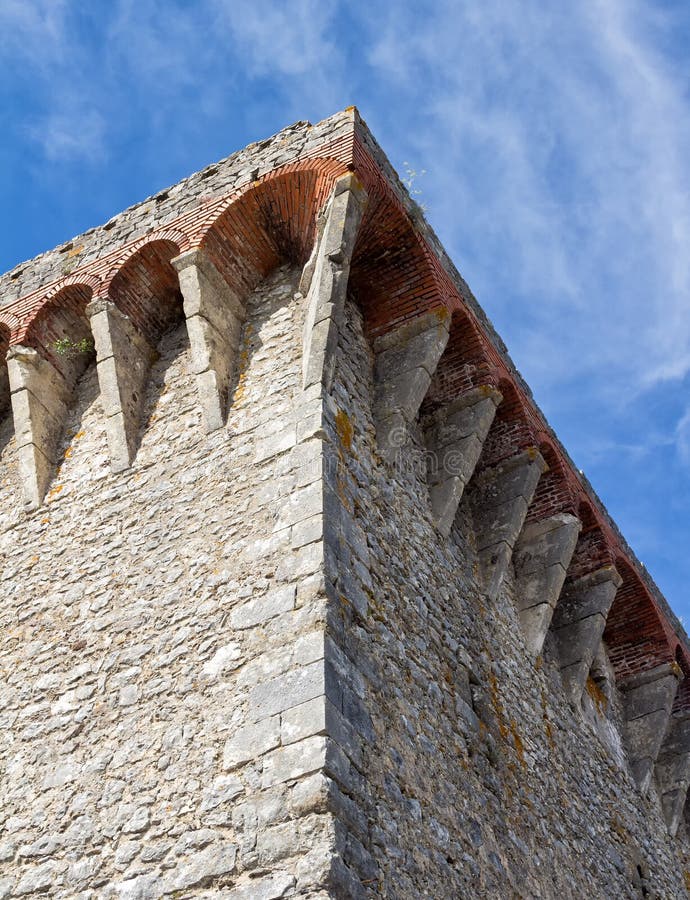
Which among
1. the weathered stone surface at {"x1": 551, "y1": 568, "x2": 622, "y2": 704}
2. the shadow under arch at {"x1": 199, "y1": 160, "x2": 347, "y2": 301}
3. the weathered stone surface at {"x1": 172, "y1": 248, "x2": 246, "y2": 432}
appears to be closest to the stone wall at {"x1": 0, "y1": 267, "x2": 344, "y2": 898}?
the weathered stone surface at {"x1": 172, "y1": 248, "x2": 246, "y2": 432}

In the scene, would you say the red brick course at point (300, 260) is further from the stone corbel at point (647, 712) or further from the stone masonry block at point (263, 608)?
the stone corbel at point (647, 712)

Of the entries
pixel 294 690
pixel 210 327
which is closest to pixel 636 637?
pixel 210 327

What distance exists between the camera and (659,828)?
9.68 meters

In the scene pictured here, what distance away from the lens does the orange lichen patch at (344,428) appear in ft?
21.9

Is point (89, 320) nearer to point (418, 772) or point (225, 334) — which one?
point (225, 334)

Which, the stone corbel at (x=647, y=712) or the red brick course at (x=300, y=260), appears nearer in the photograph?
the red brick course at (x=300, y=260)

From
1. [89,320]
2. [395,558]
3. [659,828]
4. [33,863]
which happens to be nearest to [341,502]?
[395,558]

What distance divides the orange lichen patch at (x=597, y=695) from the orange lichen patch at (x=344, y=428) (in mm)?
4091

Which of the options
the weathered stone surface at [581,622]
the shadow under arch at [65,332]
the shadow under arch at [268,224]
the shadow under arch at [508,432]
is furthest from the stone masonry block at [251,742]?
the weathered stone surface at [581,622]

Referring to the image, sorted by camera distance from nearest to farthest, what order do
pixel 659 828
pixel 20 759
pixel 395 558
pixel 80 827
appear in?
1. pixel 80 827
2. pixel 20 759
3. pixel 395 558
4. pixel 659 828

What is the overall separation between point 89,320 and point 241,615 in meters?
3.35

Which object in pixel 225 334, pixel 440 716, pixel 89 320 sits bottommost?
pixel 440 716

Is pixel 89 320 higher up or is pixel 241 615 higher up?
pixel 89 320

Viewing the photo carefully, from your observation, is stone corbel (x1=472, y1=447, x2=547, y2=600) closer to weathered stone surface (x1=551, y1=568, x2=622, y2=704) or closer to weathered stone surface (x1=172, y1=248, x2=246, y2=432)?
weathered stone surface (x1=551, y1=568, x2=622, y2=704)
